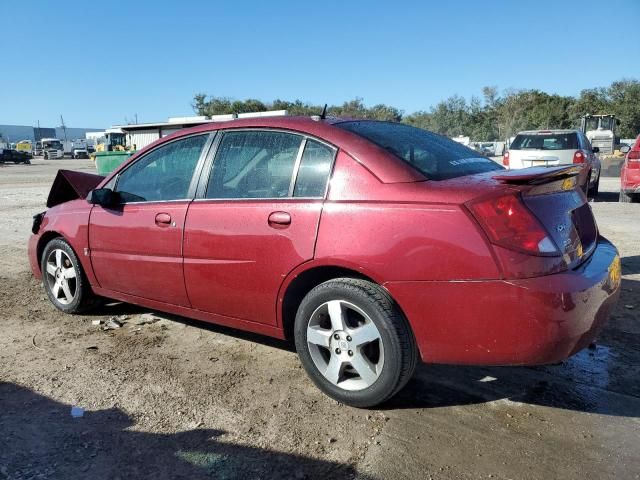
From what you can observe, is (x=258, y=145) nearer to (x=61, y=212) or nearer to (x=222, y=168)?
(x=222, y=168)

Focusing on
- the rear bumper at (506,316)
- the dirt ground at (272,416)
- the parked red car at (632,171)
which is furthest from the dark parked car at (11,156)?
the rear bumper at (506,316)

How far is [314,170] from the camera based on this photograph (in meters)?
3.08

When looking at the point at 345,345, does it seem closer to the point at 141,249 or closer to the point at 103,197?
the point at 141,249

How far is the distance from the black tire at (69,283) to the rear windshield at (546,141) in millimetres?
9753

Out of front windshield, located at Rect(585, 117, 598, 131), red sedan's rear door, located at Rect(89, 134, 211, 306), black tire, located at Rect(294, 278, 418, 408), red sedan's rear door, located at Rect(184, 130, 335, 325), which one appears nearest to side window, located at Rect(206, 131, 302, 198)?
red sedan's rear door, located at Rect(184, 130, 335, 325)

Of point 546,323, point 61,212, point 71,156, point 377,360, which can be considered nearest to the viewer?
point 546,323

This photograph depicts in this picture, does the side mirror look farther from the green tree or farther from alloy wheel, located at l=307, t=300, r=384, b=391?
the green tree

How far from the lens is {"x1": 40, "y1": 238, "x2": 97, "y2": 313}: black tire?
4.43 meters

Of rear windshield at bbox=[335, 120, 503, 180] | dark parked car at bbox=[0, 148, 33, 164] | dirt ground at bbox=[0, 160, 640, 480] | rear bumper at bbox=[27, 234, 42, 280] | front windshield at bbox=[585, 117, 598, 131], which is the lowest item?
dirt ground at bbox=[0, 160, 640, 480]

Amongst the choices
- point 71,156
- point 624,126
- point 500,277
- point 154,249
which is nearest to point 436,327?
point 500,277

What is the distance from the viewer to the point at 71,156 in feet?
235

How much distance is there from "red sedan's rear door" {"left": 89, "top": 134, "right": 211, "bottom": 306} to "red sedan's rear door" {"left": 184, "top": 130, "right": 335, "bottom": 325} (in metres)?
0.15

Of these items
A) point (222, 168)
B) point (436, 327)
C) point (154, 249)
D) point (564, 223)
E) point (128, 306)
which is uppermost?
point (222, 168)

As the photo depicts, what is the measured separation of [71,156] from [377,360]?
77.5 meters
